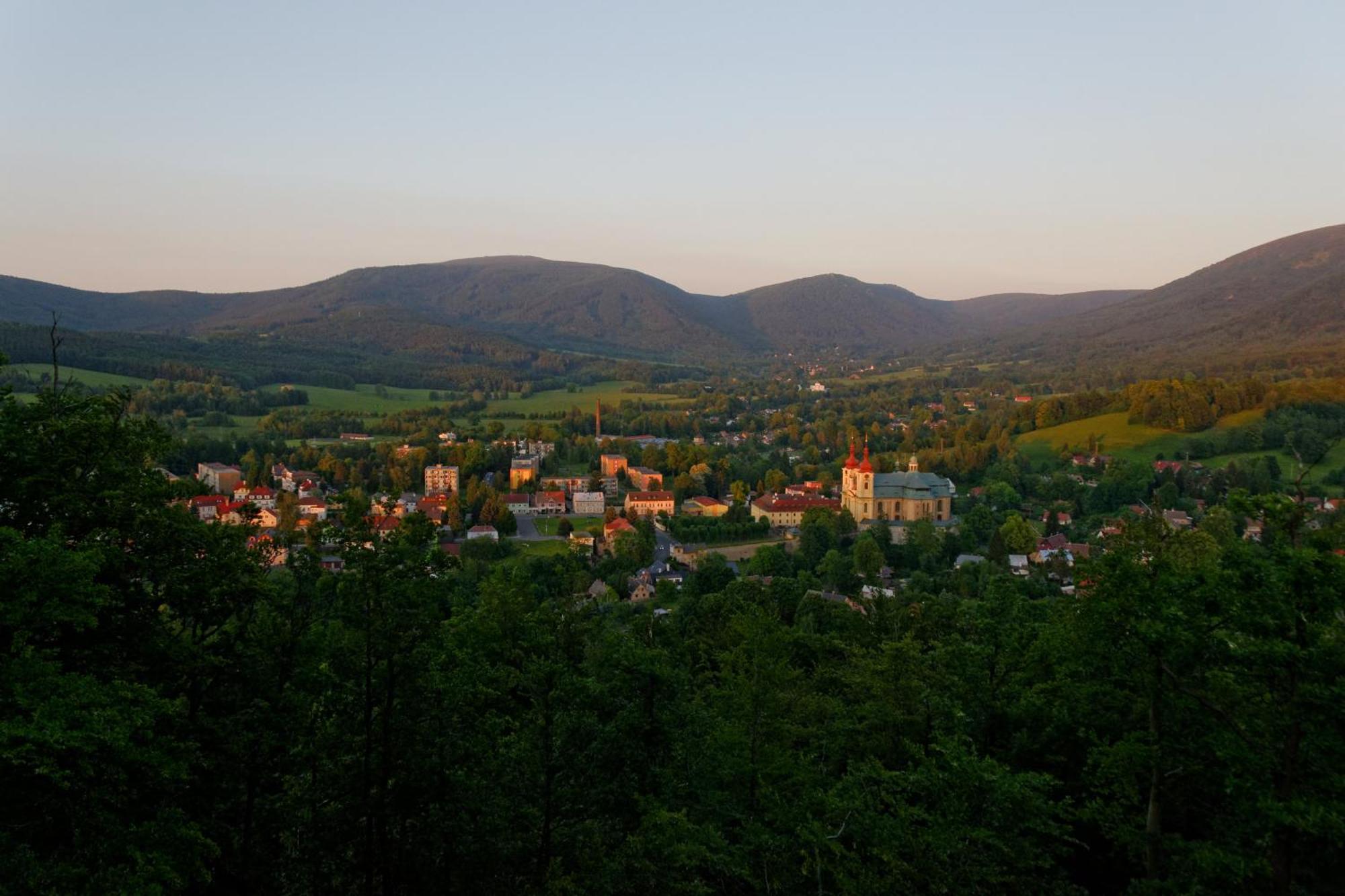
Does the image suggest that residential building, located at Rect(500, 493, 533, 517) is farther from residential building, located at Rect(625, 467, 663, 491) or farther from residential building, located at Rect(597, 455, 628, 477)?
residential building, located at Rect(597, 455, 628, 477)

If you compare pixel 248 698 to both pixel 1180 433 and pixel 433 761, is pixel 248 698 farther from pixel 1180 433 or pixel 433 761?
pixel 1180 433

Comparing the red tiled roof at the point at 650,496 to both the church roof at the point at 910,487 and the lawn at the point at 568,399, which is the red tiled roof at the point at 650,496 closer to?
the church roof at the point at 910,487

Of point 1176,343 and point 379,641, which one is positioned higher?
point 1176,343

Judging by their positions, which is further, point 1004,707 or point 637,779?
point 1004,707

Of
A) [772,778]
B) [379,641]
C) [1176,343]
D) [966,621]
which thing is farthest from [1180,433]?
[1176,343]

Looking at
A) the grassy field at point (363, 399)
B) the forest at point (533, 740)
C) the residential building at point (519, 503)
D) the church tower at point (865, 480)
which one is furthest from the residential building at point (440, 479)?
the forest at point (533, 740)

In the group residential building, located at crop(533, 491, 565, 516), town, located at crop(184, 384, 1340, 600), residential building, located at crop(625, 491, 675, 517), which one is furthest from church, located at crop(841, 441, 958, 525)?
residential building, located at crop(533, 491, 565, 516)

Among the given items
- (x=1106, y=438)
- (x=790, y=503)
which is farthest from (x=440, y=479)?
(x=1106, y=438)
